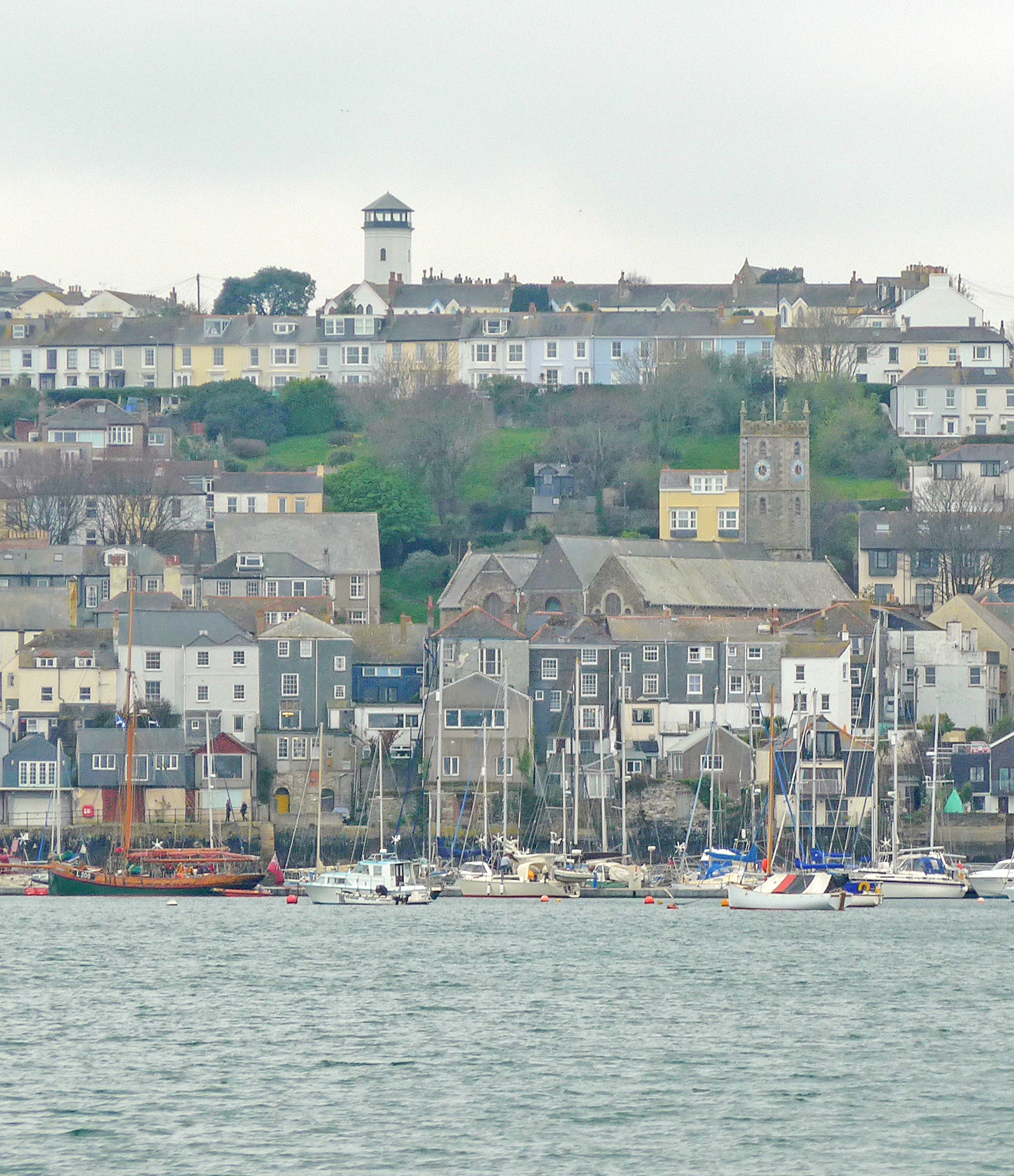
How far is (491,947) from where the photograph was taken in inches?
2333

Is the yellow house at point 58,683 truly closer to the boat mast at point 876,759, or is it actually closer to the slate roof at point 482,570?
the slate roof at point 482,570

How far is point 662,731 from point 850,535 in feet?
69.9

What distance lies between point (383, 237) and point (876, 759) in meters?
68.8

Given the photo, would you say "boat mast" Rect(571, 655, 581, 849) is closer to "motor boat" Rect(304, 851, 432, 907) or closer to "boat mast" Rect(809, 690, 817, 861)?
"motor boat" Rect(304, 851, 432, 907)

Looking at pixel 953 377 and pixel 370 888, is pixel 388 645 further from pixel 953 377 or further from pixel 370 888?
pixel 953 377

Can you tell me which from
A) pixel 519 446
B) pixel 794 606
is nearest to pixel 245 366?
pixel 519 446

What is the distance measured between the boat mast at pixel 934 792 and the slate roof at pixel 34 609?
12.7 meters

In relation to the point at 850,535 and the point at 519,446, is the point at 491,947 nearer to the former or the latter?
the point at 850,535

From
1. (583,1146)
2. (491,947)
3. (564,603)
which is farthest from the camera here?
(564,603)

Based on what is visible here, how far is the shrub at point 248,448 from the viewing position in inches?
4562

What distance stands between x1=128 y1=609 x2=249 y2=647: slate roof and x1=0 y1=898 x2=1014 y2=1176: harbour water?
18331 mm

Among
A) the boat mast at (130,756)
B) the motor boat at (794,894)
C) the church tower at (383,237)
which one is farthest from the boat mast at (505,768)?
the church tower at (383,237)

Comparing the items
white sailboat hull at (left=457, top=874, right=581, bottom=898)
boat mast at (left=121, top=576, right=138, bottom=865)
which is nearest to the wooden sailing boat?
boat mast at (left=121, top=576, right=138, bottom=865)

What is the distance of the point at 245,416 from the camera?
11800 centimetres
